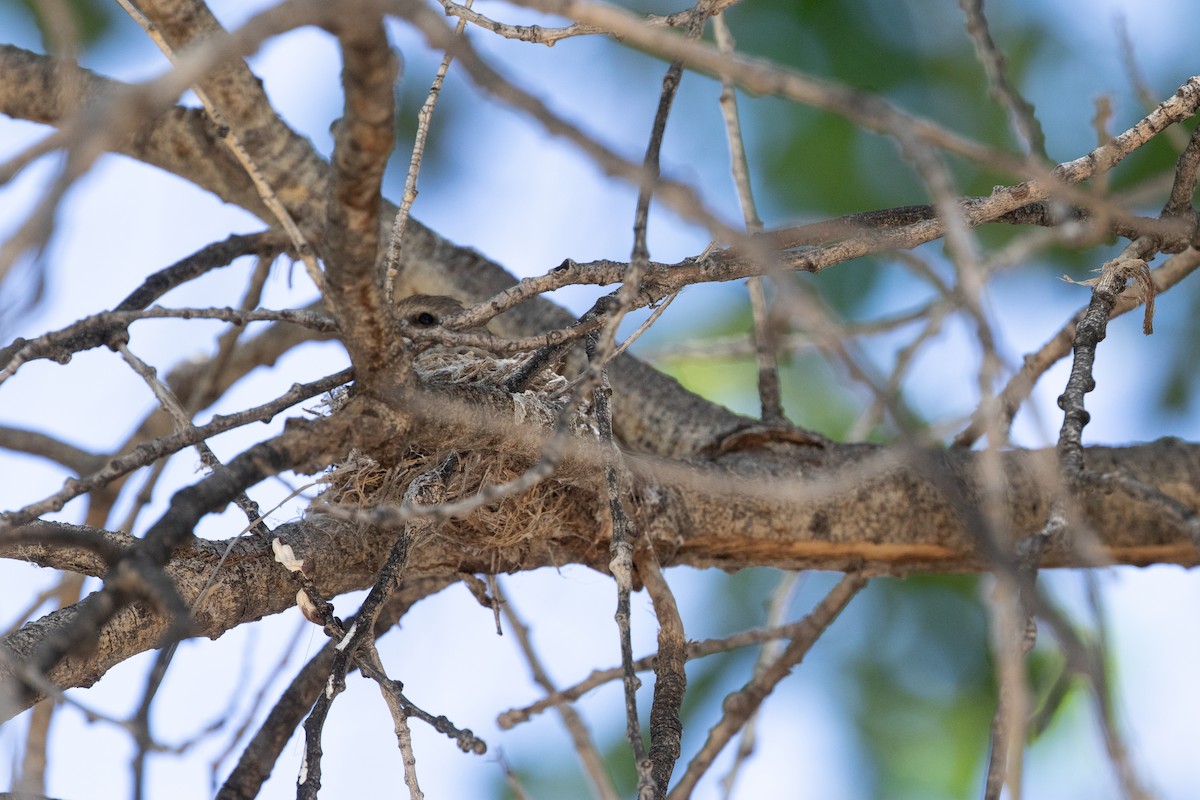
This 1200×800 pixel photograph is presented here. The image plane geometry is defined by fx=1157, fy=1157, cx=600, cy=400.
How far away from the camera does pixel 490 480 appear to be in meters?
1.94

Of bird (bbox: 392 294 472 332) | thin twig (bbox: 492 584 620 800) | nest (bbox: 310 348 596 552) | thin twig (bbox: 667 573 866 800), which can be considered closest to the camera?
nest (bbox: 310 348 596 552)

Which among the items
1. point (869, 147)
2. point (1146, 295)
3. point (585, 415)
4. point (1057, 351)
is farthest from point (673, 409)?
point (869, 147)

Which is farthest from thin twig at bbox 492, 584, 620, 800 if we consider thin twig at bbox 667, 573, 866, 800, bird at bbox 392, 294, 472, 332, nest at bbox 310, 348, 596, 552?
bird at bbox 392, 294, 472, 332

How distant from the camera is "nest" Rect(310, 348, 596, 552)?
74.4 inches

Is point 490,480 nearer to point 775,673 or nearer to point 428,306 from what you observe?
point 775,673

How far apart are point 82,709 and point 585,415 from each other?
44.8 inches

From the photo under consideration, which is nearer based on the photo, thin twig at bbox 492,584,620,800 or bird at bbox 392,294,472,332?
thin twig at bbox 492,584,620,800

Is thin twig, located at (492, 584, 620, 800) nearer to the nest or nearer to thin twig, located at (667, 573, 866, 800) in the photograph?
the nest

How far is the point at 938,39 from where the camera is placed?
412 cm

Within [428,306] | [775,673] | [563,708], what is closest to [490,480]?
[563,708]

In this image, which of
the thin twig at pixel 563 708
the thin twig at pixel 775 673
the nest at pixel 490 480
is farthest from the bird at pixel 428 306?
the thin twig at pixel 775 673

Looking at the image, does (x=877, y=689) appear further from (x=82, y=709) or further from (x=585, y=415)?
(x=82, y=709)

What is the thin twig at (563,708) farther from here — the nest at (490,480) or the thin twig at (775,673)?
the thin twig at (775,673)

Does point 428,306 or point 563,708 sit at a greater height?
point 428,306
